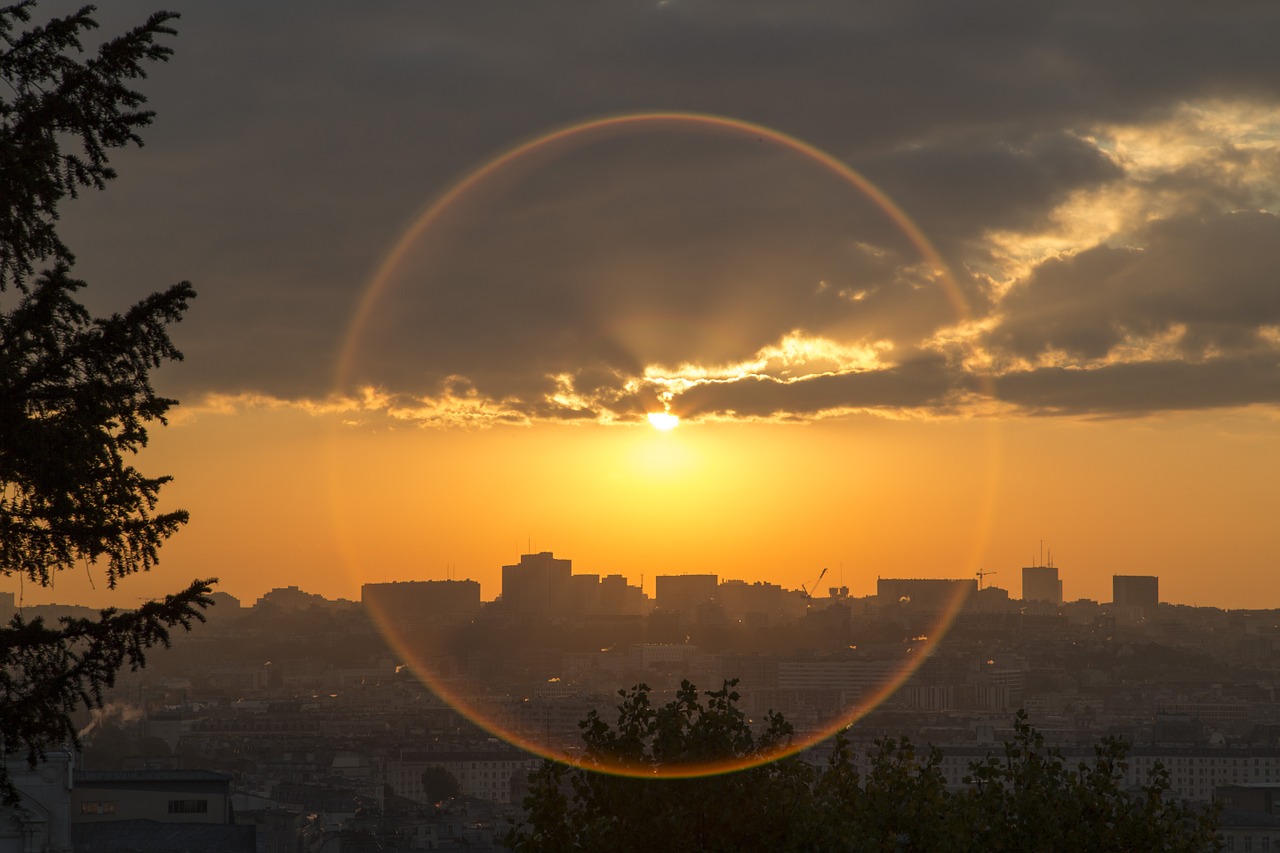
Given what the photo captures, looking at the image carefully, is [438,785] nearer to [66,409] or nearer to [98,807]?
[98,807]

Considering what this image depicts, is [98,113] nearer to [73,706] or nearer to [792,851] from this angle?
[73,706]

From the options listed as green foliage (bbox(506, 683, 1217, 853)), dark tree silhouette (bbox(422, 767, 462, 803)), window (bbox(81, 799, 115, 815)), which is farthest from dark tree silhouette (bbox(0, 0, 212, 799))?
dark tree silhouette (bbox(422, 767, 462, 803))

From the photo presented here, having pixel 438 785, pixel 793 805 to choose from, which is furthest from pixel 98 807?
pixel 438 785

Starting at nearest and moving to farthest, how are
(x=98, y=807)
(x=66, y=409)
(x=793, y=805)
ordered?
(x=66, y=409)
(x=793, y=805)
(x=98, y=807)

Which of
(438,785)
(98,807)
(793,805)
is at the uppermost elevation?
(793,805)

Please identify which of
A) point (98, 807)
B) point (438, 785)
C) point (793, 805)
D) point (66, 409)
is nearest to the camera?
point (66, 409)

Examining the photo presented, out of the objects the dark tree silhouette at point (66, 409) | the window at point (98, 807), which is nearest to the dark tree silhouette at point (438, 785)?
the window at point (98, 807)

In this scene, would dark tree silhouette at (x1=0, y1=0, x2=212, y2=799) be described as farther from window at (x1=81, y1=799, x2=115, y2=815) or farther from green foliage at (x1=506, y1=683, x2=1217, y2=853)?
window at (x1=81, y1=799, x2=115, y2=815)

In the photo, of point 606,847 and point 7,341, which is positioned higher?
point 7,341

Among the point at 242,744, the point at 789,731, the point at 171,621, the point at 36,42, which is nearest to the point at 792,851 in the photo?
the point at 789,731
